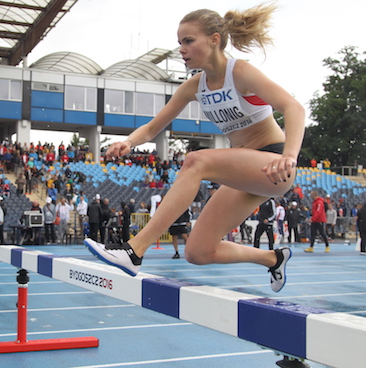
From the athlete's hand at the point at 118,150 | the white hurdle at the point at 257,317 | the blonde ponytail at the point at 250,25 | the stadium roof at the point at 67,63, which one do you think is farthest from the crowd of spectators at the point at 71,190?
the white hurdle at the point at 257,317

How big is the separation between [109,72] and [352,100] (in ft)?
93.0

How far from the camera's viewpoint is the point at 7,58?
38.9 metres

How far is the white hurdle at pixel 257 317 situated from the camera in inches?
66.8

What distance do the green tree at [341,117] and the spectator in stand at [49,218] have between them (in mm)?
40890

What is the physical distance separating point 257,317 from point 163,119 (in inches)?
70.1

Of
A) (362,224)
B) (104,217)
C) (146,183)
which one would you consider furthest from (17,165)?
(362,224)

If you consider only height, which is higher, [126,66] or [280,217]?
[126,66]

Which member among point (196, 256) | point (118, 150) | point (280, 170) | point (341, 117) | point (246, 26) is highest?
point (341, 117)

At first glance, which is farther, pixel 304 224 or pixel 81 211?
pixel 304 224

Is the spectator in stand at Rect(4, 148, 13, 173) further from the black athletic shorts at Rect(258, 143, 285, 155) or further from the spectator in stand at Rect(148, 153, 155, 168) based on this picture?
the black athletic shorts at Rect(258, 143, 285, 155)

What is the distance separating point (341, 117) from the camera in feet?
186

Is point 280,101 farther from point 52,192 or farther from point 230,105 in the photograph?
point 52,192

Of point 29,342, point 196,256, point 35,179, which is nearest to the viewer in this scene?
point 196,256

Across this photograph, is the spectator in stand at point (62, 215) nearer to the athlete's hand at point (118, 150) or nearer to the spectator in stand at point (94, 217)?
the spectator in stand at point (94, 217)
